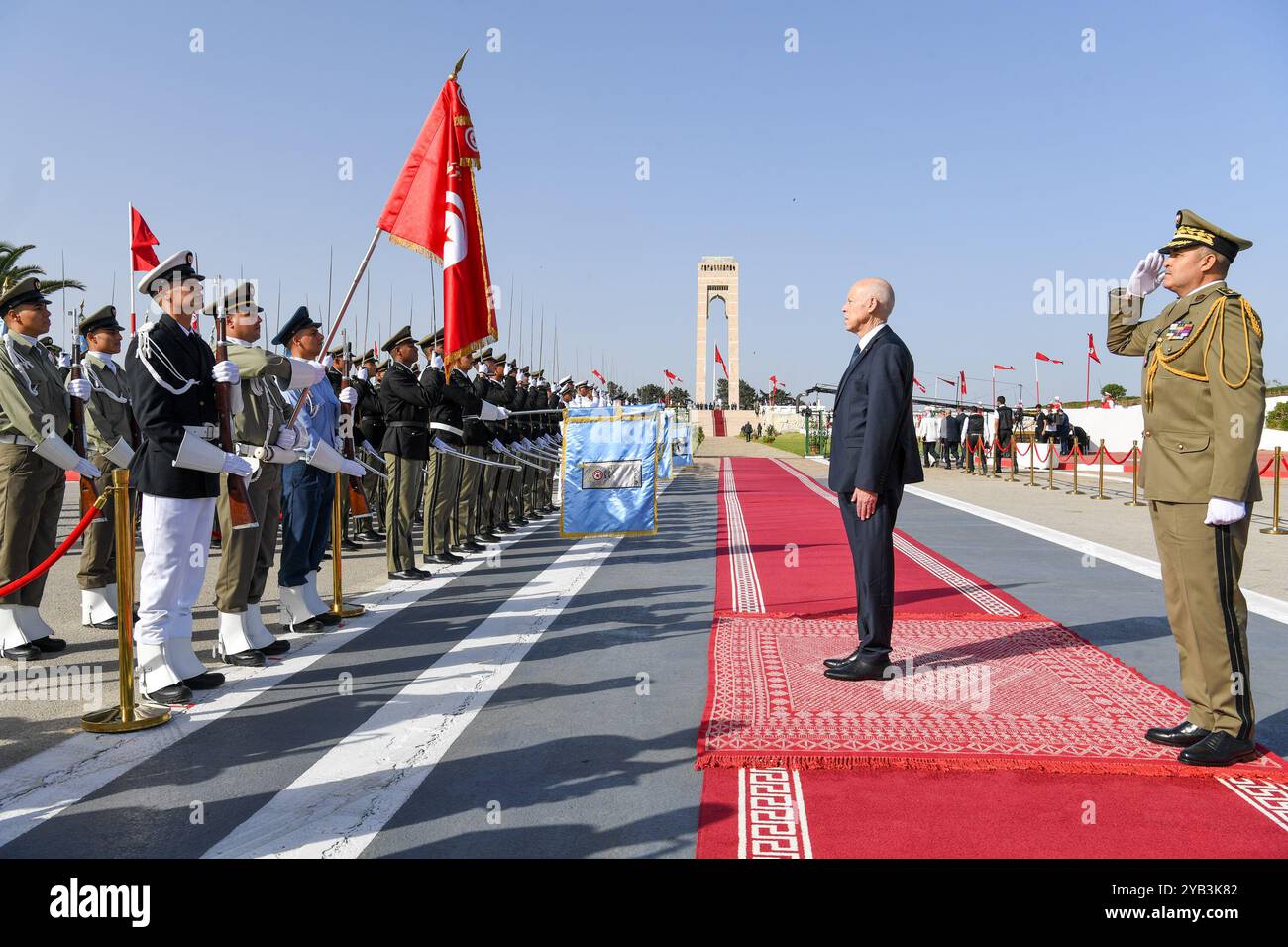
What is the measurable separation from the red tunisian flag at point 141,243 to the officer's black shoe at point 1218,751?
9411 mm

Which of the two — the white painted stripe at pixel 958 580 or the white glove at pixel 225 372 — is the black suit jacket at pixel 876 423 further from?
the white glove at pixel 225 372

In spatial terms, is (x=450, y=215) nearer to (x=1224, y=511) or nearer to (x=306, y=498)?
(x=306, y=498)

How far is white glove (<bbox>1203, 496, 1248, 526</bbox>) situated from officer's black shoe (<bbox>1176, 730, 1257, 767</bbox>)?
844 millimetres

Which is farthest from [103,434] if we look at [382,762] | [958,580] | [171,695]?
[958,580]

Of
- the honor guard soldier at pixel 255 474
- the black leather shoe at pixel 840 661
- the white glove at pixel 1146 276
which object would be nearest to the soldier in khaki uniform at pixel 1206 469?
the white glove at pixel 1146 276

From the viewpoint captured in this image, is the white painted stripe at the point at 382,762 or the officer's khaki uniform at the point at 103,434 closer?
the white painted stripe at the point at 382,762

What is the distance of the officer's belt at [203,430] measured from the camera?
491 centimetres

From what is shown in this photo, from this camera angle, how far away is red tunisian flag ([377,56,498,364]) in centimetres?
722

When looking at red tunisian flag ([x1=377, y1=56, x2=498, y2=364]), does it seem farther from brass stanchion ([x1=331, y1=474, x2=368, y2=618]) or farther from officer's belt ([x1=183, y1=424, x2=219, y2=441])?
officer's belt ([x1=183, y1=424, x2=219, y2=441])

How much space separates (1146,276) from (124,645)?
16.1 feet
